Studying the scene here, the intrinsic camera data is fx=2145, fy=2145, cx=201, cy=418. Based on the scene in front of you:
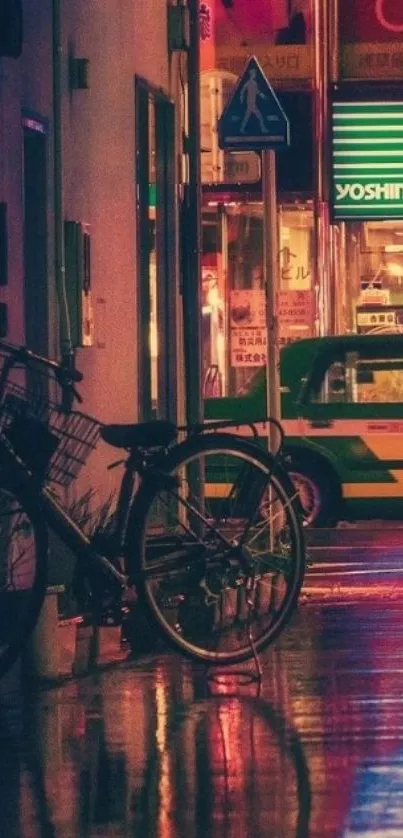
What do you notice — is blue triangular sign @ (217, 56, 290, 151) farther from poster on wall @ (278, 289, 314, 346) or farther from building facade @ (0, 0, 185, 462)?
poster on wall @ (278, 289, 314, 346)

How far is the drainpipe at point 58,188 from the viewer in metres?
11.4

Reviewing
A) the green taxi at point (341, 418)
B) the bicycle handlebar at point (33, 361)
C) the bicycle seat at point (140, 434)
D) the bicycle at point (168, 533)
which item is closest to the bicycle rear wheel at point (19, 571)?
the bicycle at point (168, 533)

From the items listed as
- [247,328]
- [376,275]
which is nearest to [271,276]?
[247,328]

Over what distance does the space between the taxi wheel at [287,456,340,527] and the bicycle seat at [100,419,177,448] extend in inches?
366

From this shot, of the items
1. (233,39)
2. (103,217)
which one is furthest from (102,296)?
(233,39)

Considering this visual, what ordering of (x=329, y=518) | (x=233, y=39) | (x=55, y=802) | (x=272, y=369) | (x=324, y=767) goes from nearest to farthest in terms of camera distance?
(x=55, y=802) → (x=324, y=767) → (x=272, y=369) → (x=329, y=518) → (x=233, y=39)

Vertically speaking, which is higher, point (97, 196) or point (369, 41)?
point (369, 41)

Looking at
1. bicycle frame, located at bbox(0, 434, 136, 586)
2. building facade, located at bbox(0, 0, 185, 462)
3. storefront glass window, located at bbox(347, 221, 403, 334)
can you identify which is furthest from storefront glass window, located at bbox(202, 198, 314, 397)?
bicycle frame, located at bbox(0, 434, 136, 586)

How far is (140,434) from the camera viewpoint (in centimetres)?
883

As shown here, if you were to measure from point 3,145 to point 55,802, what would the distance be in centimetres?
460

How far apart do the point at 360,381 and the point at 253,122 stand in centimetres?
→ 633

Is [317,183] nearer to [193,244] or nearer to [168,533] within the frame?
[193,244]

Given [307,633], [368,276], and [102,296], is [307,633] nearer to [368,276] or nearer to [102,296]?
[102,296]

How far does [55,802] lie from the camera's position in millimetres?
6727
